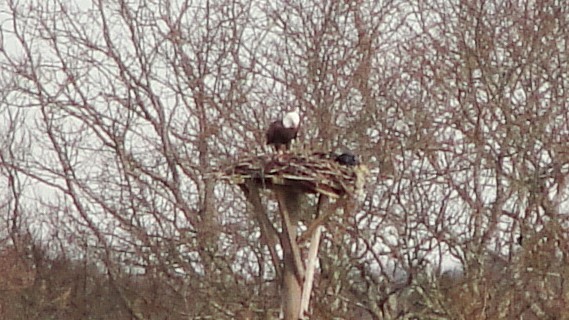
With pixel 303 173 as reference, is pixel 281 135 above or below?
above

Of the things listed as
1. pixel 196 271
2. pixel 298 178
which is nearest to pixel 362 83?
pixel 196 271

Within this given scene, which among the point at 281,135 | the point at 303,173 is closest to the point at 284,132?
the point at 281,135

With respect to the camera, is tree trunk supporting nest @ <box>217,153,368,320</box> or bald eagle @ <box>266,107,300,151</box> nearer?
tree trunk supporting nest @ <box>217,153,368,320</box>

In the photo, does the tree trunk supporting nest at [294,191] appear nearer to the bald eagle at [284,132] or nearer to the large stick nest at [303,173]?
the large stick nest at [303,173]

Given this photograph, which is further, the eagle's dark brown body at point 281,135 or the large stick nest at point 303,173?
the eagle's dark brown body at point 281,135

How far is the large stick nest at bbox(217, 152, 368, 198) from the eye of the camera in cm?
504

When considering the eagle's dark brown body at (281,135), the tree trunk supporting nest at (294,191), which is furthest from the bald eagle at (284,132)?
the tree trunk supporting nest at (294,191)

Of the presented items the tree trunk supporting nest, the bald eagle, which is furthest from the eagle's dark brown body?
the tree trunk supporting nest

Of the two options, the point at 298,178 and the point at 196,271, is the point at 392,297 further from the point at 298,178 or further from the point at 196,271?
the point at 298,178

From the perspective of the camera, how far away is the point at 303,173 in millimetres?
5027

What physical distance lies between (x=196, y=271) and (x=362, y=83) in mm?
2115

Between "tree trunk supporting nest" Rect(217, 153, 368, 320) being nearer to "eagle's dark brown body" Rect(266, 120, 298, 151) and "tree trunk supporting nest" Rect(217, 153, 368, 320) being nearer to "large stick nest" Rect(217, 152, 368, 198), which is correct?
"large stick nest" Rect(217, 152, 368, 198)

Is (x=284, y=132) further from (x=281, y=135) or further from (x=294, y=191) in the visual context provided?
(x=294, y=191)

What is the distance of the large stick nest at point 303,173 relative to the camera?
5043 millimetres
